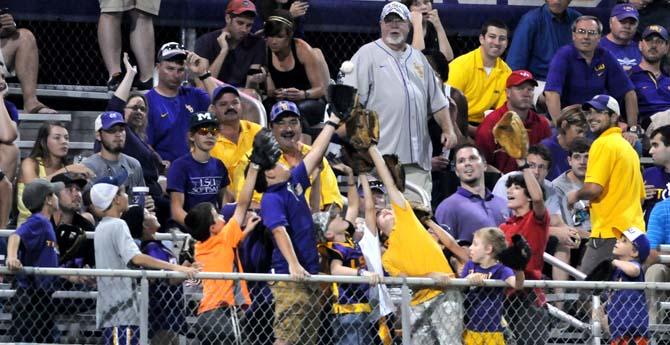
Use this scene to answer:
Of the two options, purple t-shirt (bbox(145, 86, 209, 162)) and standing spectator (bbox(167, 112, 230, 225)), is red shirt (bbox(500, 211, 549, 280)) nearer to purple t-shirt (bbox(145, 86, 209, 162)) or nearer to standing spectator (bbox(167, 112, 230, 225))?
standing spectator (bbox(167, 112, 230, 225))

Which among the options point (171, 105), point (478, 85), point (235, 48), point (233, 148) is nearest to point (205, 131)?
point (233, 148)

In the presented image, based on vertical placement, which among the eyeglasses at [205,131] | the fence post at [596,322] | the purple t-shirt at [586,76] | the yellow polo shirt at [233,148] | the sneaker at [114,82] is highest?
the purple t-shirt at [586,76]

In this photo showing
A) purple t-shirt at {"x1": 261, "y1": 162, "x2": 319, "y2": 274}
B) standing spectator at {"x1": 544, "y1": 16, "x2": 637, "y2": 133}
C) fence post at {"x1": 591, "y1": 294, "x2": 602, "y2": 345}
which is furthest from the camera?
standing spectator at {"x1": 544, "y1": 16, "x2": 637, "y2": 133}

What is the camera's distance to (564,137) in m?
14.8

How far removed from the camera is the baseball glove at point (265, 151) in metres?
11.5

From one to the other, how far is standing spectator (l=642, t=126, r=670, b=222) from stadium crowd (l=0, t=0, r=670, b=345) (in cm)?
2

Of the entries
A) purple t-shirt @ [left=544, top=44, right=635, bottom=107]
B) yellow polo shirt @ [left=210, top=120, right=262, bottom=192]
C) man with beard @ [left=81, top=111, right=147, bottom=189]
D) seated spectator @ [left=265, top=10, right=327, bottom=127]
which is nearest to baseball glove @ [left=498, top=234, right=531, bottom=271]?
yellow polo shirt @ [left=210, top=120, right=262, bottom=192]

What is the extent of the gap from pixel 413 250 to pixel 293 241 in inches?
30.6

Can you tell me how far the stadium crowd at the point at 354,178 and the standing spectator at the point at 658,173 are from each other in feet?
0.06

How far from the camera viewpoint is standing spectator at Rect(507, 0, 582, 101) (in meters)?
16.7

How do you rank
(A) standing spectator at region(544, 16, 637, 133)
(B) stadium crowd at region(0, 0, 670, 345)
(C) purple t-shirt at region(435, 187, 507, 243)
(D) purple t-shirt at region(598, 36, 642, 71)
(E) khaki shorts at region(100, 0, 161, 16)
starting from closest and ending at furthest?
(B) stadium crowd at region(0, 0, 670, 345)
(C) purple t-shirt at region(435, 187, 507, 243)
(E) khaki shorts at region(100, 0, 161, 16)
(A) standing spectator at region(544, 16, 637, 133)
(D) purple t-shirt at region(598, 36, 642, 71)

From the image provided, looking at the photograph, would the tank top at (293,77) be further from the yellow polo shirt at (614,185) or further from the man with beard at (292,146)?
the yellow polo shirt at (614,185)

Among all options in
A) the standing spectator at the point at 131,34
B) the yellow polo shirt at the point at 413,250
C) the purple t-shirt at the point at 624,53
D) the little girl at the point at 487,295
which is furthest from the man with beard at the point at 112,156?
the purple t-shirt at the point at 624,53

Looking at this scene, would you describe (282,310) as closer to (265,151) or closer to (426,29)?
(265,151)
